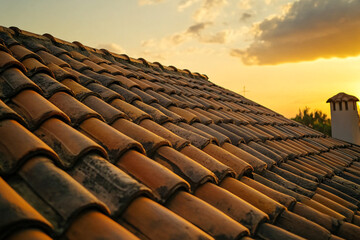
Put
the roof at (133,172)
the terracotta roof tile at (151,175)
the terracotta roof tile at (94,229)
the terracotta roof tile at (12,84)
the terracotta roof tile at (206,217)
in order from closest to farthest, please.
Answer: the terracotta roof tile at (94,229), the roof at (133,172), the terracotta roof tile at (206,217), the terracotta roof tile at (151,175), the terracotta roof tile at (12,84)

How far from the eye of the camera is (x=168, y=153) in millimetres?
2146

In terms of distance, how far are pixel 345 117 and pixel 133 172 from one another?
1664 cm

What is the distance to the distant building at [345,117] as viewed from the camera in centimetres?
1510

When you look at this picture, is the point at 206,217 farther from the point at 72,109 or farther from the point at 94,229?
the point at 72,109

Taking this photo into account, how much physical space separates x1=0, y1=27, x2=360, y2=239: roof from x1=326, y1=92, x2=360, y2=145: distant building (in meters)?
13.2

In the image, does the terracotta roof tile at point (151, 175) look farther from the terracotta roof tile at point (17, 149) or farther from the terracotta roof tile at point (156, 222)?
the terracotta roof tile at point (17, 149)

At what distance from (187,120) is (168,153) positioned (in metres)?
1.15

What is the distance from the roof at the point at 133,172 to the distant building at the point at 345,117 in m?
13.2

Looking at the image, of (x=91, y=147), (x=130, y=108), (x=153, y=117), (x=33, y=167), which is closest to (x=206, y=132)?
(x=153, y=117)

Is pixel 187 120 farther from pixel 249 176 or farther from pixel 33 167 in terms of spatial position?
pixel 33 167

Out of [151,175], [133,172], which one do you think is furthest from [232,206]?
[133,172]

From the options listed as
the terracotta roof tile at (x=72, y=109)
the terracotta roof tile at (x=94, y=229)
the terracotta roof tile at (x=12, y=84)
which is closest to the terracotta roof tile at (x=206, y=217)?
the terracotta roof tile at (x=94, y=229)

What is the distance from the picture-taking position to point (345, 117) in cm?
1539

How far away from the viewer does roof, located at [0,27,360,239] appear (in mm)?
1278
